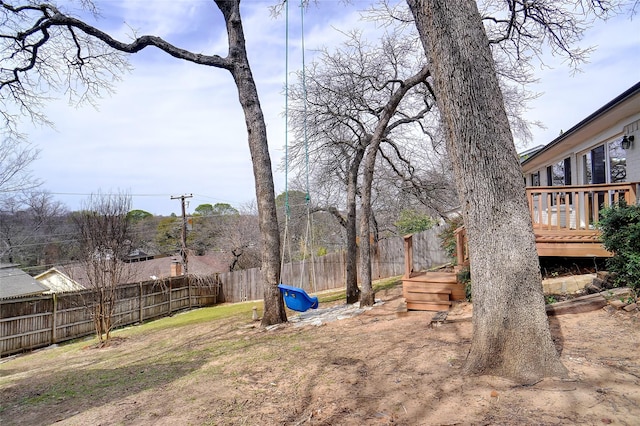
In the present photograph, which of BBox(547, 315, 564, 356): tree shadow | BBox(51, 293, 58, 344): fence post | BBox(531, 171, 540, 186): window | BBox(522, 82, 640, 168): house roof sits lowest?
BBox(51, 293, 58, 344): fence post

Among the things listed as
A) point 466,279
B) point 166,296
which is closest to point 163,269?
point 166,296

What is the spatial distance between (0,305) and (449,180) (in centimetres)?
1507

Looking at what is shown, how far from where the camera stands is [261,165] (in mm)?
7863

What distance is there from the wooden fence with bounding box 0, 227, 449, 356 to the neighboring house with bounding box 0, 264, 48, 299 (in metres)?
5.10

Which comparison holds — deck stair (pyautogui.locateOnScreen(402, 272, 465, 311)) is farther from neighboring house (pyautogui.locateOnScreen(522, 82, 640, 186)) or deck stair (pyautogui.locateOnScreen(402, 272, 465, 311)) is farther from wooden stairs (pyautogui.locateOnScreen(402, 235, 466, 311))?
neighboring house (pyautogui.locateOnScreen(522, 82, 640, 186))

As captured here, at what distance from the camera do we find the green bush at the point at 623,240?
4.99 metres

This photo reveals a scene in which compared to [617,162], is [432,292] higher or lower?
lower

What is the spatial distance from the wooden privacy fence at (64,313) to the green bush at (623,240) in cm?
1117

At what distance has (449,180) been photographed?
15016 mm

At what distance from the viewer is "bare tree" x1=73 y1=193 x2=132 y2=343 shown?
32.2 ft

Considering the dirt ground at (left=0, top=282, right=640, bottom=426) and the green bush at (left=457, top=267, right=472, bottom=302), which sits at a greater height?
the green bush at (left=457, top=267, right=472, bottom=302)

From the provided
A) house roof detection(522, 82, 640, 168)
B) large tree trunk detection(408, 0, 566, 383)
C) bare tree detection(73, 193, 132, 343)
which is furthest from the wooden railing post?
bare tree detection(73, 193, 132, 343)

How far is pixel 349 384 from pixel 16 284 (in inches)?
769

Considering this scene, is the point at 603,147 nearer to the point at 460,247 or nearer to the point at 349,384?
the point at 460,247
